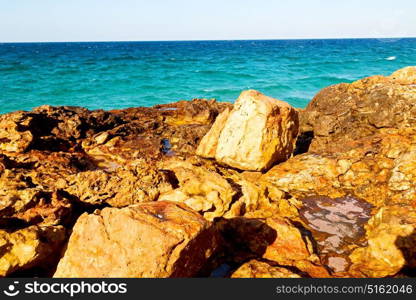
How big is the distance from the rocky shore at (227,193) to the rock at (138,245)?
0.04ft

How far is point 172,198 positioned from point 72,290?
2212 mm

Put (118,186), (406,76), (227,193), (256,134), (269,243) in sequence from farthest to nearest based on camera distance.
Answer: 1. (406,76)
2. (256,134)
3. (118,186)
4. (227,193)
5. (269,243)

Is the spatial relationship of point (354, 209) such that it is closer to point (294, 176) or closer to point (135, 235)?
point (294, 176)

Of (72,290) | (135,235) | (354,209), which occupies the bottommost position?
(354,209)

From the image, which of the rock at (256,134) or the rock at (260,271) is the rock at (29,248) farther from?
the rock at (256,134)

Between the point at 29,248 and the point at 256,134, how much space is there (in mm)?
4425

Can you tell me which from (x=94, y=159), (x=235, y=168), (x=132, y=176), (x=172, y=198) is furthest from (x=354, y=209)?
(x=94, y=159)

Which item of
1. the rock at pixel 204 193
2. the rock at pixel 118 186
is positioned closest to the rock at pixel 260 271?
the rock at pixel 204 193

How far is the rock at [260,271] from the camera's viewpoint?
3822mm

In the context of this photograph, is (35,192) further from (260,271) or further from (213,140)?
(213,140)

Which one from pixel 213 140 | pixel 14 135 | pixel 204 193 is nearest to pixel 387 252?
pixel 204 193

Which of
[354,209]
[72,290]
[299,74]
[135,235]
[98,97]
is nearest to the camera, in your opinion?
[72,290]

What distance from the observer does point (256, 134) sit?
659 cm

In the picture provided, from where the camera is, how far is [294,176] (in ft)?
21.6
